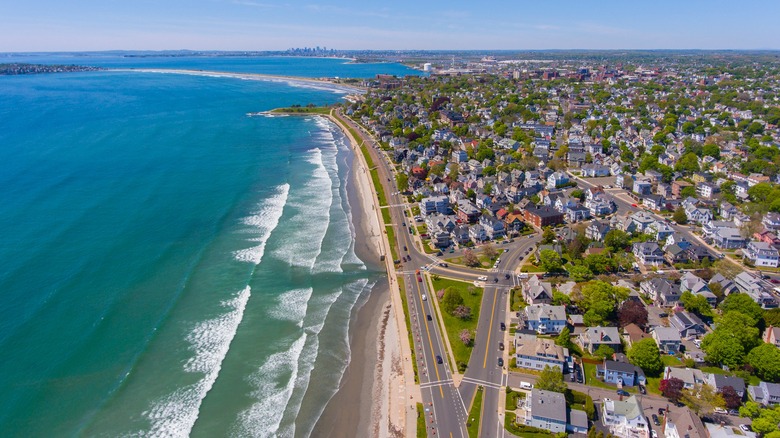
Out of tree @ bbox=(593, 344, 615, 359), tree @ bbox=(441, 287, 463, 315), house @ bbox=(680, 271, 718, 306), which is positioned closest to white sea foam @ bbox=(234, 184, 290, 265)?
tree @ bbox=(441, 287, 463, 315)

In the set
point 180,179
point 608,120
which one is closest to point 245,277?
point 180,179

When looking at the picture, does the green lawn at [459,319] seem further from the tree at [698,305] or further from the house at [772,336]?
the house at [772,336]

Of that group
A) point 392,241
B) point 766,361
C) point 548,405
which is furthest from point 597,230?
point 548,405

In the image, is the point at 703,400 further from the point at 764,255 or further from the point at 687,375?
the point at 764,255

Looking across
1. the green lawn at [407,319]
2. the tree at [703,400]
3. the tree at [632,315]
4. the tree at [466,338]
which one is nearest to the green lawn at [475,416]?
the green lawn at [407,319]

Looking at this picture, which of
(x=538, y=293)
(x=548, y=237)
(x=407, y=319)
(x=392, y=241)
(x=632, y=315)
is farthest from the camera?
(x=392, y=241)

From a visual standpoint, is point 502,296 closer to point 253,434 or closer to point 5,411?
point 253,434
